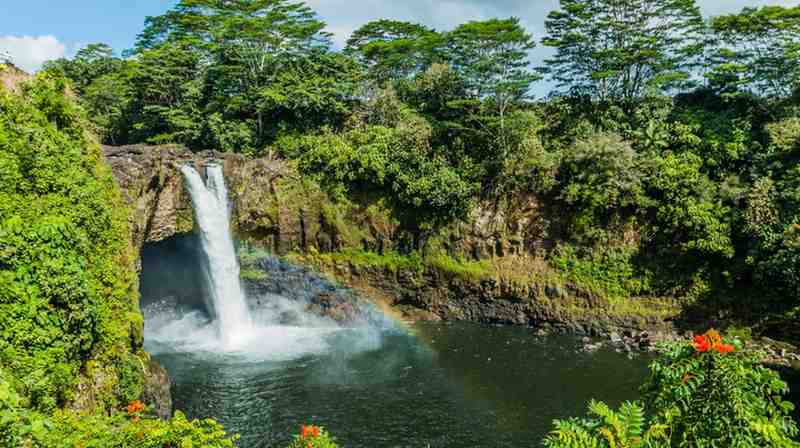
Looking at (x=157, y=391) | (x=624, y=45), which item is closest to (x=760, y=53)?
(x=624, y=45)

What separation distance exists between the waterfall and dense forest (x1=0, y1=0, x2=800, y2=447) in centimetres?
557

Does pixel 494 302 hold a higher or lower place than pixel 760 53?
lower

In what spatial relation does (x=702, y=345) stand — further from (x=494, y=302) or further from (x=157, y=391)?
(x=494, y=302)

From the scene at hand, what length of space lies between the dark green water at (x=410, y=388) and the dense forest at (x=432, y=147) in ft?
12.7

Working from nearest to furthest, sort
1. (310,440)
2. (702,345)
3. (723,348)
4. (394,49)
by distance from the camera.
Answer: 1. (723,348)
2. (702,345)
3. (310,440)
4. (394,49)

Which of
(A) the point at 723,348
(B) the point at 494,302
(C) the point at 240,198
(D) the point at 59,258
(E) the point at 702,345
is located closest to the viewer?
(A) the point at 723,348

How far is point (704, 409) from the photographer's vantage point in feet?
16.2

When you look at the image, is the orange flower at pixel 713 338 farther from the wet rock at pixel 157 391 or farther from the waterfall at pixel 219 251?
the waterfall at pixel 219 251

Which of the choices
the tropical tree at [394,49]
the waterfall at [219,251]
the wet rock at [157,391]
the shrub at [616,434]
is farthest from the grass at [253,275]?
the shrub at [616,434]

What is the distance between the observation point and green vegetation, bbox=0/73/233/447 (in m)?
9.28

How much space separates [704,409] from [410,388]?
50.5 feet

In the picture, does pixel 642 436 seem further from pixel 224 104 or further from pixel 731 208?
pixel 224 104

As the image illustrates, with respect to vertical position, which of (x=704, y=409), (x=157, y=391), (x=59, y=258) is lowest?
(x=157, y=391)

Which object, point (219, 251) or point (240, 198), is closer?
point (219, 251)
